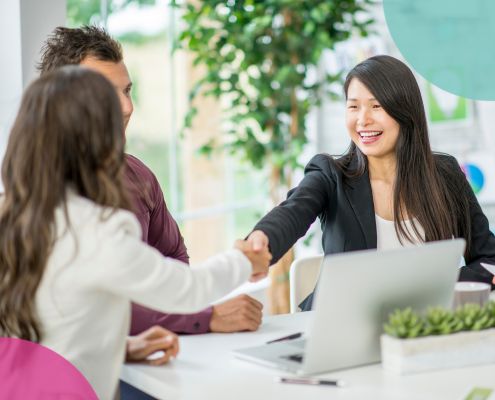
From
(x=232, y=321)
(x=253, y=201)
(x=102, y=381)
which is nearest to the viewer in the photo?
(x=102, y=381)

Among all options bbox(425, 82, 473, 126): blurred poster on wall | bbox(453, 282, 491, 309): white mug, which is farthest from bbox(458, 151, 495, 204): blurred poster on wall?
bbox(453, 282, 491, 309): white mug

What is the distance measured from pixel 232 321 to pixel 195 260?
473cm

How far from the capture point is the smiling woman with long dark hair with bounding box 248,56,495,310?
2.46 meters

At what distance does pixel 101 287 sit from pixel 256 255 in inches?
25.1

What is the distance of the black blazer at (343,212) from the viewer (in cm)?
243

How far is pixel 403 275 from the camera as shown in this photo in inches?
62.7

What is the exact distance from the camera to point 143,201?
93.4 inches

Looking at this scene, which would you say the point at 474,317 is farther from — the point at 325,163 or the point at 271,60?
the point at 271,60

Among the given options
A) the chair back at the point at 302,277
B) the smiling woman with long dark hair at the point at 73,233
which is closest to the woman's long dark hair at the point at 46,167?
the smiling woman with long dark hair at the point at 73,233

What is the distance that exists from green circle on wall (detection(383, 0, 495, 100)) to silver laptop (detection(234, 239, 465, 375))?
1618 millimetres

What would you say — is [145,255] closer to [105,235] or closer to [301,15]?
[105,235]

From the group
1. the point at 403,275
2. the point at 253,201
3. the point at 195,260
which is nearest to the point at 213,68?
the point at 253,201

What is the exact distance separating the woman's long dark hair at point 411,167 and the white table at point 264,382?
2.83 ft

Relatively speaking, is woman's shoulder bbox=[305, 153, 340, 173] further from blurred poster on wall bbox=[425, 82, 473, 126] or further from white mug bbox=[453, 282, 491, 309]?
blurred poster on wall bbox=[425, 82, 473, 126]
